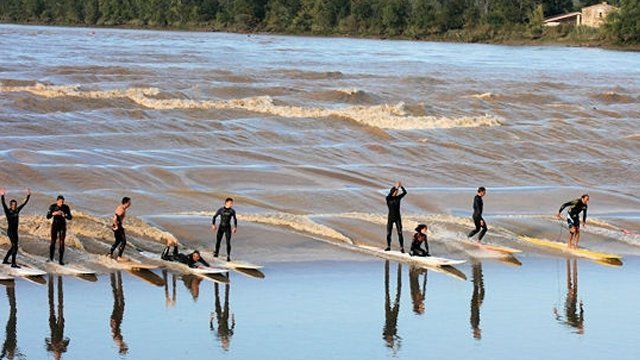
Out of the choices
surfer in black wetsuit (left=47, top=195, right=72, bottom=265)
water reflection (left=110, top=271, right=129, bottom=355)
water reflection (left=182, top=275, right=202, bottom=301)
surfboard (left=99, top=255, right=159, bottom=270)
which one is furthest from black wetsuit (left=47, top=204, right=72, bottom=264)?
water reflection (left=182, top=275, right=202, bottom=301)

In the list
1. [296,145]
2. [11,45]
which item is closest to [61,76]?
[296,145]

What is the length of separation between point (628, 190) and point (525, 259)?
10597 millimetres

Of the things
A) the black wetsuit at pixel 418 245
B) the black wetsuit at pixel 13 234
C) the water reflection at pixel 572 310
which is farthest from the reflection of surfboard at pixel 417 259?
the black wetsuit at pixel 13 234

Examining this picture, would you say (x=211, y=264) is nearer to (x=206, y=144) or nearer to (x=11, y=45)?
(x=206, y=144)

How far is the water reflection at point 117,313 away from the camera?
57.2 ft

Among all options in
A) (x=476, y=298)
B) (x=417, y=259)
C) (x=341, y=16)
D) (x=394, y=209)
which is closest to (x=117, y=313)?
(x=476, y=298)

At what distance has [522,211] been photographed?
29.6 meters

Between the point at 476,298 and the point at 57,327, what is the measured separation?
22.4ft

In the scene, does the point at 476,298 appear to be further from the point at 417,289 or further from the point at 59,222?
the point at 59,222

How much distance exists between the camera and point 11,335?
17.7m

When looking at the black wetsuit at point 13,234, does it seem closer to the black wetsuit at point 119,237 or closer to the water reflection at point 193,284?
the black wetsuit at point 119,237

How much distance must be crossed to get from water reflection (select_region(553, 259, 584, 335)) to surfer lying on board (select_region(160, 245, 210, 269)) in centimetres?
596

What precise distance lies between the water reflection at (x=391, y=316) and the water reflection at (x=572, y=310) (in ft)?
8.28

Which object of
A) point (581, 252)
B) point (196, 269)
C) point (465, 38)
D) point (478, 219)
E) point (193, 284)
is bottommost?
point (465, 38)
